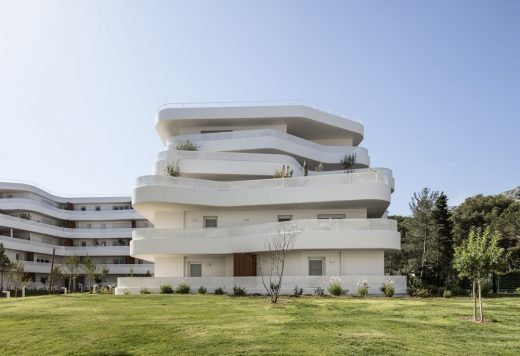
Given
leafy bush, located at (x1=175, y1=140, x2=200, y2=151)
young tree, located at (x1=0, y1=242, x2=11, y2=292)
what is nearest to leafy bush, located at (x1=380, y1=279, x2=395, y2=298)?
leafy bush, located at (x1=175, y1=140, x2=200, y2=151)

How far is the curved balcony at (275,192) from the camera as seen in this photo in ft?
113

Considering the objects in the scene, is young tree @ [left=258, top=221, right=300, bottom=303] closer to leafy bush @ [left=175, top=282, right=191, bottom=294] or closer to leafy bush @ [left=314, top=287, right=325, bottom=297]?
leafy bush @ [left=314, top=287, right=325, bottom=297]

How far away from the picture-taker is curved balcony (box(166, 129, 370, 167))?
136ft

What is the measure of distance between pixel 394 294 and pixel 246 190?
11653 millimetres

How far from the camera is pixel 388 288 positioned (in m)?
30.5

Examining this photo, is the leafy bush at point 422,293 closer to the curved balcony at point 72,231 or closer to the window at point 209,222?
the window at point 209,222

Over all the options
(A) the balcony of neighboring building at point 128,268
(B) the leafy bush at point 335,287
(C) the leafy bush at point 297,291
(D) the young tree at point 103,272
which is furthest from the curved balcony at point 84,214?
(B) the leafy bush at point 335,287

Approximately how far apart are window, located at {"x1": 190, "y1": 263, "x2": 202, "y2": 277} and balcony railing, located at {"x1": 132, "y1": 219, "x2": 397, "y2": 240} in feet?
11.0

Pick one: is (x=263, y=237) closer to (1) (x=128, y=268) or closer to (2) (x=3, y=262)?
(2) (x=3, y=262)

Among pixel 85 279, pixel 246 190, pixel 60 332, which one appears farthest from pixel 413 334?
pixel 85 279

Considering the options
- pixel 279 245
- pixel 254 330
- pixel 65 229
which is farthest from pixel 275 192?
pixel 65 229

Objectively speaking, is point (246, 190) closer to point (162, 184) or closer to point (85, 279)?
point (162, 184)

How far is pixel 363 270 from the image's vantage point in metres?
34.3

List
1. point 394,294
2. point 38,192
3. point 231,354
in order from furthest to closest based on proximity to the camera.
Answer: point 38,192 < point 394,294 < point 231,354
